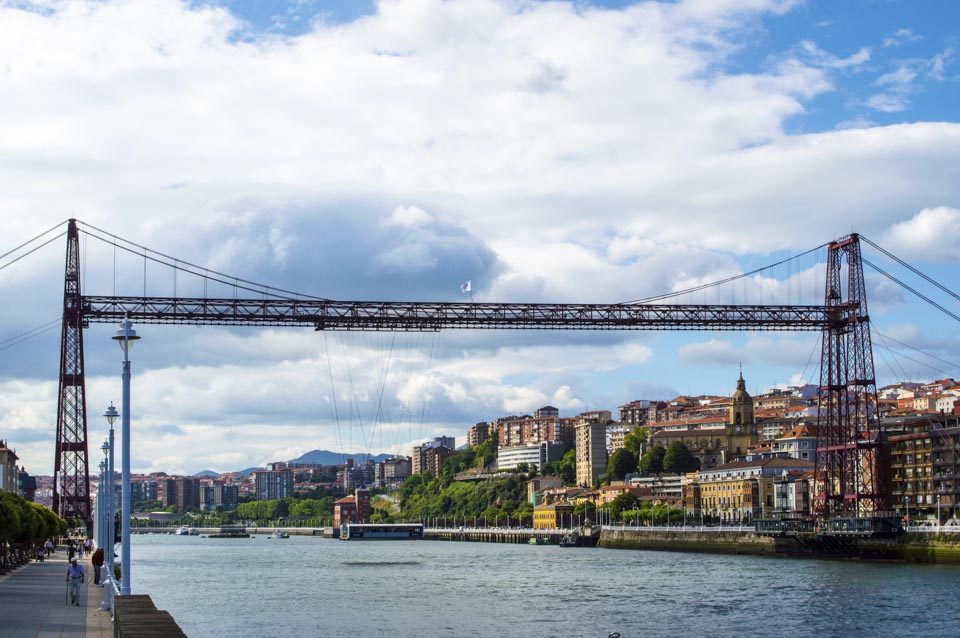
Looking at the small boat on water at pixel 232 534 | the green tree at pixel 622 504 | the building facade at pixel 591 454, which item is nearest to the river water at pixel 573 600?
the green tree at pixel 622 504

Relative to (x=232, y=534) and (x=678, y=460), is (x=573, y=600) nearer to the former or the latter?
(x=678, y=460)

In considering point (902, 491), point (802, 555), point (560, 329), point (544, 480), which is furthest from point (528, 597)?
point (544, 480)

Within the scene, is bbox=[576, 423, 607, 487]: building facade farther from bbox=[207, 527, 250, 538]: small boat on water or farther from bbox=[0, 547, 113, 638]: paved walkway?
bbox=[0, 547, 113, 638]: paved walkway

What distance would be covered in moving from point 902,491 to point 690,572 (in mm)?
37771

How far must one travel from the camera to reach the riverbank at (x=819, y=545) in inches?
2239

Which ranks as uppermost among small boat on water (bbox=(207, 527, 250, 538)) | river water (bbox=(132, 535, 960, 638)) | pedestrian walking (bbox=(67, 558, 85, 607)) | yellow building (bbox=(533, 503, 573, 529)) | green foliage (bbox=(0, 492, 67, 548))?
green foliage (bbox=(0, 492, 67, 548))

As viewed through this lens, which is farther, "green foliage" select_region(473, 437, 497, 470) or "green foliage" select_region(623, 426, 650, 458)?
"green foliage" select_region(473, 437, 497, 470)

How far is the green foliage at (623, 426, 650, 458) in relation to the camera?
498 feet

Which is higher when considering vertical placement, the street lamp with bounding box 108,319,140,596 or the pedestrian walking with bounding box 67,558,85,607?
the street lamp with bounding box 108,319,140,596

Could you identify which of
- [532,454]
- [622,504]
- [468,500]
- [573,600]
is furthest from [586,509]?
[573,600]

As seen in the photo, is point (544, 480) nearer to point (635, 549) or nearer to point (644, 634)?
point (635, 549)

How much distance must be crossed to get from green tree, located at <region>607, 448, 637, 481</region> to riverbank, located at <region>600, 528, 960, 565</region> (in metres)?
53.9

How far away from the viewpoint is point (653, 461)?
138 metres

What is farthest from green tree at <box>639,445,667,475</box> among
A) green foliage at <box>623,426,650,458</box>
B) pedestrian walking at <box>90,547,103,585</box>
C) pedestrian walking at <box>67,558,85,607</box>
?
pedestrian walking at <box>67,558,85,607</box>
